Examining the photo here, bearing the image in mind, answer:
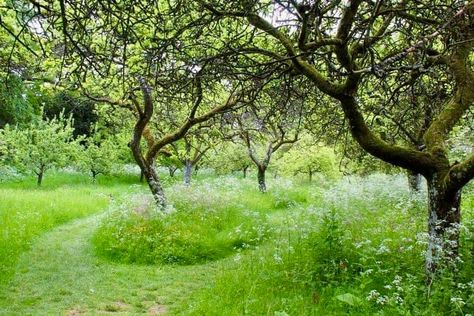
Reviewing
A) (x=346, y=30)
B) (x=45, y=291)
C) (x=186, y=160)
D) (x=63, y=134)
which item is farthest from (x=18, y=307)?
(x=63, y=134)

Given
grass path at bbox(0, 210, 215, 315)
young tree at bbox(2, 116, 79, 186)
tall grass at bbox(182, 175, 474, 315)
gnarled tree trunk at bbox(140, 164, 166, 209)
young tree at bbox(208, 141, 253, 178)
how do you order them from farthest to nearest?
young tree at bbox(208, 141, 253, 178), young tree at bbox(2, 116, 79, 186), gnarled tree trunk at bbox(140, 164, 166, 209), grass path at bbox(0, 210, 215, 315), tall grass at bbox(182, 175, 474, 315)

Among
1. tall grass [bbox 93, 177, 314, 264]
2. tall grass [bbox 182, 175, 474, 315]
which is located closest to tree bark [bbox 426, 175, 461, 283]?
tall grass [bbox 182, 175, 474, 315]

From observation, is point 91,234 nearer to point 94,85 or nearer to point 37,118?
point 94,85

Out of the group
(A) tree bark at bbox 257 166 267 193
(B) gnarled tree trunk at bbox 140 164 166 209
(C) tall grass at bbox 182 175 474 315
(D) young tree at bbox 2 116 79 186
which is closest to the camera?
(C) tall grass at bbox 182 175 474 315

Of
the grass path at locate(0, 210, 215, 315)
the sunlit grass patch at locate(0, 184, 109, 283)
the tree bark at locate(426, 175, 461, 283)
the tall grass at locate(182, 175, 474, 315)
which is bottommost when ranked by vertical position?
the grass path at locate(0, 210, 215, 315)

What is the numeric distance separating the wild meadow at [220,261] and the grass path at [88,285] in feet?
0.07

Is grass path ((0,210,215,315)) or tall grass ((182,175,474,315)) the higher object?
tall grass ((182,175,474,315))

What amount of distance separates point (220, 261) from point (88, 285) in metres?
3.01

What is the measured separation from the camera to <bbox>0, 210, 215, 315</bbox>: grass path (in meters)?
6.93

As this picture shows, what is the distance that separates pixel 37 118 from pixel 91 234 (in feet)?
49.8

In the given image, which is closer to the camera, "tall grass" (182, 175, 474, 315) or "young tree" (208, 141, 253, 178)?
"tall grass" (182, 175, 474, 315)

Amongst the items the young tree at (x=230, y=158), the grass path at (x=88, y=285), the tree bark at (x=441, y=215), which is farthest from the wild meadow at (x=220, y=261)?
the young tree at (x=230, y=158)

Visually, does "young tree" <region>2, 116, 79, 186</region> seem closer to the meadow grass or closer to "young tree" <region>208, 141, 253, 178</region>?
the meadow grass

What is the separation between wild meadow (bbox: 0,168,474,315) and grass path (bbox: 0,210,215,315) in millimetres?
22
